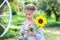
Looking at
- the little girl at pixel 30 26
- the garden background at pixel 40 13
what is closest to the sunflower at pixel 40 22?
the little girl at pixel 30 26

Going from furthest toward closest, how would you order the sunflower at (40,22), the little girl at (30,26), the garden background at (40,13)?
the garden background at (40,13) → the little girl at (30,26) → the sunflower at (40,22)

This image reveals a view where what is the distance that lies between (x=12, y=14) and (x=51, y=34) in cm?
51

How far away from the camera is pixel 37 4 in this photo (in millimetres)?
2281

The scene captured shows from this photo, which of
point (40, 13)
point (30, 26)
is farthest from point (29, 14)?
point (40, 13)

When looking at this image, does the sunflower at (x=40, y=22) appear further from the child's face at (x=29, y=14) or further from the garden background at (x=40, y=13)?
the garden background at (x=40, y=13)

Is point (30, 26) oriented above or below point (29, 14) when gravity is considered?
Result: below

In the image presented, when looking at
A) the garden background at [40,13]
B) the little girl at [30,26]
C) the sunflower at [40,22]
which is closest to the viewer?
the sunflower at [40,22]

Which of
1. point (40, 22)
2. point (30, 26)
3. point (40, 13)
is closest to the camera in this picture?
point (40, 22)

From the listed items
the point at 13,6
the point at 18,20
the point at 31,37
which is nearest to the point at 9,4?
the point at 13,6

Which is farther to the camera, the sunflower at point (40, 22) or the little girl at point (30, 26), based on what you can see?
the little girl at point (30, 26)

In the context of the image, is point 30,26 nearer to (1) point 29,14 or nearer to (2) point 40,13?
(1) point 29,14

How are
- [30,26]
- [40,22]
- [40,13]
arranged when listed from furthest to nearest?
[40,13]
[30,26]
[40,22]

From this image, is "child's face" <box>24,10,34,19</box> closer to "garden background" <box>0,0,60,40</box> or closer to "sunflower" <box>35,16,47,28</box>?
"garden background" <box>0,0,60,40</box>

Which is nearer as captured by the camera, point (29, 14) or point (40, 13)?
point (29, 14)
